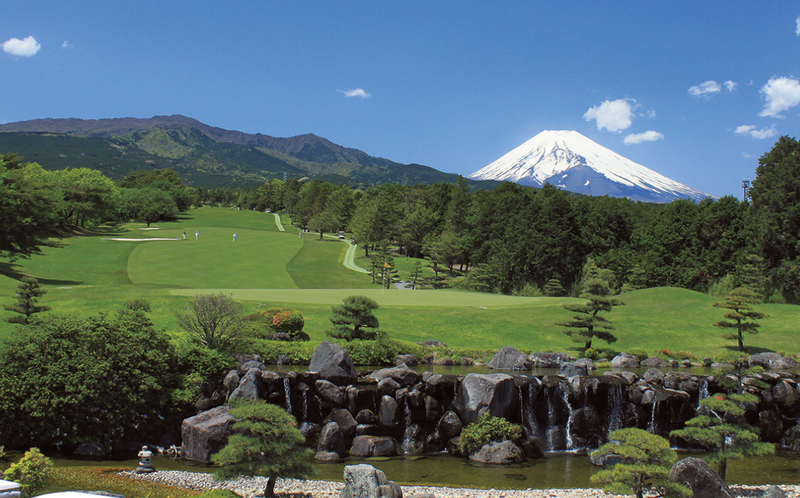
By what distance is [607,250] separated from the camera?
6353 centimetres

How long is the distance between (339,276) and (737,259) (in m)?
40.8

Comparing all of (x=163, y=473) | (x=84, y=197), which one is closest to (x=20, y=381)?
(x=163, y=473)

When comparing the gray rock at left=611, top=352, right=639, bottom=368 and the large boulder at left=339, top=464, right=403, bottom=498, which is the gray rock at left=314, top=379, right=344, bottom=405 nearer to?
the large boulder at left=339, top=464, right=403, bottom=498

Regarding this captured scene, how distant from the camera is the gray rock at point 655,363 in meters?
25.8

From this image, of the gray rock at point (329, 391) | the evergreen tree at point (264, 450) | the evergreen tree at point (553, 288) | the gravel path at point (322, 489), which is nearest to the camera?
the evergreen tree at point (264, 450)

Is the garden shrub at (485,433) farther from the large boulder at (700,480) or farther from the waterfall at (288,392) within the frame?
the waterfall at (288,392)

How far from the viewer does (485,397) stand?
53.9ft

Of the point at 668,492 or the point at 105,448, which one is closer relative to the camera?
the point at 668,492

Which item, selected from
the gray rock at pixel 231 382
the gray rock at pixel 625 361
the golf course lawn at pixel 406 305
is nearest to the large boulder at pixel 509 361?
the golf course lawn at pixel 406 305

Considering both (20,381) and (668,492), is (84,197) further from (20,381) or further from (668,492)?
Result: (668,492)

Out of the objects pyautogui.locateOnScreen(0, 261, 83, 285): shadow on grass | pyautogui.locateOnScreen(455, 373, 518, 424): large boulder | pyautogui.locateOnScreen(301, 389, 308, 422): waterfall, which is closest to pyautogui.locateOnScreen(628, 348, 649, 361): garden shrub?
pyautogui.locateOnScreen(455, 373, 518, 424): large boulder

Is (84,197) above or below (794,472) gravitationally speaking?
above

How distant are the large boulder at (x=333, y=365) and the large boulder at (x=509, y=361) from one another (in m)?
8.62

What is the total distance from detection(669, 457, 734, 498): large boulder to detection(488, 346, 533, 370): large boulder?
1211cm
